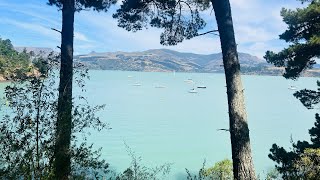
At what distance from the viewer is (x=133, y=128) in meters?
51.8

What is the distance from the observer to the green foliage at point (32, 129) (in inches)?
199

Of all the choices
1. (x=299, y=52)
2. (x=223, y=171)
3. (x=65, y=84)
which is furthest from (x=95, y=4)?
(x=223, y=171)

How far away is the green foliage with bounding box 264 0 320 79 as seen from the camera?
12.2 m

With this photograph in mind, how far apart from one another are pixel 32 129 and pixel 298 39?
35.4ft

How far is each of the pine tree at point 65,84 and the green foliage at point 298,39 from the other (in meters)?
6.69

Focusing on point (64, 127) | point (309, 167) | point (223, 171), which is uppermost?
point (64, 127)

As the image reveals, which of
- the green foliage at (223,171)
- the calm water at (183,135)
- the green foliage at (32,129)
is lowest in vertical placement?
the calm water at (183,135)

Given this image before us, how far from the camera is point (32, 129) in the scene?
209 inches

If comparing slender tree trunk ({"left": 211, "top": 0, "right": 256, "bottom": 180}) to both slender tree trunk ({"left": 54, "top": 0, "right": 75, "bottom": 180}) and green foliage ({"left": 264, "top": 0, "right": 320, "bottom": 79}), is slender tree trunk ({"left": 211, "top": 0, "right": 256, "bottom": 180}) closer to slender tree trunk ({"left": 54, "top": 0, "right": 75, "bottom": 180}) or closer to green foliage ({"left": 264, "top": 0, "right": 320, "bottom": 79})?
slender tree trunk ({"left": 54, "top": 0, "right": 75, "bottom": 180})

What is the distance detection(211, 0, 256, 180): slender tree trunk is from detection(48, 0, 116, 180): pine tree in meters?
3.17

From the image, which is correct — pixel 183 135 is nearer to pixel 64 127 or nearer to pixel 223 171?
pixel 223 171

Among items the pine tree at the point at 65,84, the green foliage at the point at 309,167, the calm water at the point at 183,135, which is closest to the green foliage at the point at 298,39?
the green foliage at the point at 309,167

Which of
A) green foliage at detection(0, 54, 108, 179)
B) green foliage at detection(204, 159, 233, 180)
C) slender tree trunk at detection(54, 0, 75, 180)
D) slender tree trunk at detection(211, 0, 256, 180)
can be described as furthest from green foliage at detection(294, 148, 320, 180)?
green foliage at detection(204, 159, 233, 180)

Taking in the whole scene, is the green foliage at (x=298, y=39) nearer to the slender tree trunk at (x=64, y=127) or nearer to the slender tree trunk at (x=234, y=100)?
the slender tree trunk at (x=234, y=100)
